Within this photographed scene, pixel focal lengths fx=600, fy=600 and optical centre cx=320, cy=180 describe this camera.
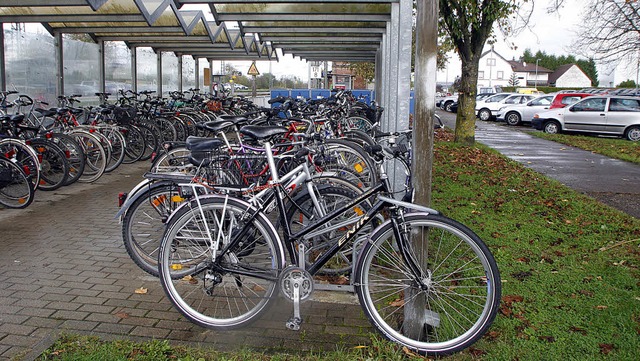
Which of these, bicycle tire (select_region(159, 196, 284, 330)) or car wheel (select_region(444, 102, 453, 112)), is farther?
car wheel (select_region(444, 102, 453, 112))

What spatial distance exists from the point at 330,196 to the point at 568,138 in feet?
54.6

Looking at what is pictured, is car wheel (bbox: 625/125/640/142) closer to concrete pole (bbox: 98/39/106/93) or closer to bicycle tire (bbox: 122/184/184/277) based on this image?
concrete pole (bbox: 98/39/106/93)

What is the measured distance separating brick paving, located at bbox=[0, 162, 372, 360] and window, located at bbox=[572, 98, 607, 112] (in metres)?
18.8

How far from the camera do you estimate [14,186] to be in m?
6.89

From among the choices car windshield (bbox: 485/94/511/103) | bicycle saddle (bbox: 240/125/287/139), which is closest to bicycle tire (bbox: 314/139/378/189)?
bicycle saddle (bbox: 240/125/287/139)

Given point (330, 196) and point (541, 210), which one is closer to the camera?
point (330, 196)

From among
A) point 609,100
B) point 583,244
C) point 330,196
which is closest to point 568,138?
point 609,100

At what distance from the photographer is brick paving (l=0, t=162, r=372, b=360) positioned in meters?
3.62

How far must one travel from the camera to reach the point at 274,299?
3.70 meters

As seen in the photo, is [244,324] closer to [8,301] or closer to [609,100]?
[8,301]

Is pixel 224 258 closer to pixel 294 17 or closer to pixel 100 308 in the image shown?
pixel 100 308

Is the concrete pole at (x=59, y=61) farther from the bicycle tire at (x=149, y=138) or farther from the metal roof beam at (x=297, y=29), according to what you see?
the metal roof beam at (x=297, y=29)

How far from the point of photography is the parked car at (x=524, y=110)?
26.9 m

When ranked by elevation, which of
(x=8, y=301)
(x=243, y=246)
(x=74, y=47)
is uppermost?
(x=74, y=47)
